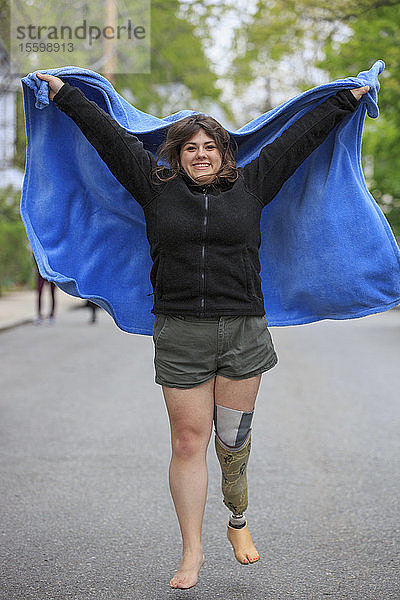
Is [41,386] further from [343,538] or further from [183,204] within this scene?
[183,204]

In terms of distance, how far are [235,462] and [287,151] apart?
1.29 m

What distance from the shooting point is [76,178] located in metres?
4.28

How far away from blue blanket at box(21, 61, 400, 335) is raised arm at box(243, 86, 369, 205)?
27cm

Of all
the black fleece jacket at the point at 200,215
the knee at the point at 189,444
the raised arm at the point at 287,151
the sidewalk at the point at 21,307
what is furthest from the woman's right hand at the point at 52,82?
the sidewalk at the point at 21,307

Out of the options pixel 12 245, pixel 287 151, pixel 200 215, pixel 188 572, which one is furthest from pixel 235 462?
pixel 12 245

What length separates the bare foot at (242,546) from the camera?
144 inches

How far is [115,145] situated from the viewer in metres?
3.60

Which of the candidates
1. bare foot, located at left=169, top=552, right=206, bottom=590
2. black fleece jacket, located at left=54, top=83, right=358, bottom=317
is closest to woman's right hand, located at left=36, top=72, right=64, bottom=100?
black fleece jacket, located at left=54, top=83, right=358, bottom=317

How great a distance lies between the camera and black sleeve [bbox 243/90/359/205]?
11.8 feet

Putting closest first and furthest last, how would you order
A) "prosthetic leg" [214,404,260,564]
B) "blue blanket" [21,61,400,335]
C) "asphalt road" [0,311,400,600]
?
"prosthetic leg" [214,404,260,564] → "asphalt road" [0,311,400,600] → "blue blanket" [21,61,400,335]

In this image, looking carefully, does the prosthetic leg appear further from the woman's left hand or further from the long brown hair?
the woman's left hand

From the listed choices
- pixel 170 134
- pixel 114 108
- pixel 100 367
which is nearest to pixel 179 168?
pixel 170 134

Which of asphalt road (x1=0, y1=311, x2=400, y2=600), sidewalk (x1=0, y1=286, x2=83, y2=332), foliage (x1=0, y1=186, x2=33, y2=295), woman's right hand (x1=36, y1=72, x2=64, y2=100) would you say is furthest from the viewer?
foliage (x1=0, y1=186, x2=33, y2=295)

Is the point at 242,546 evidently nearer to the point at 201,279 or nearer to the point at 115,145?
the point at 201,279
